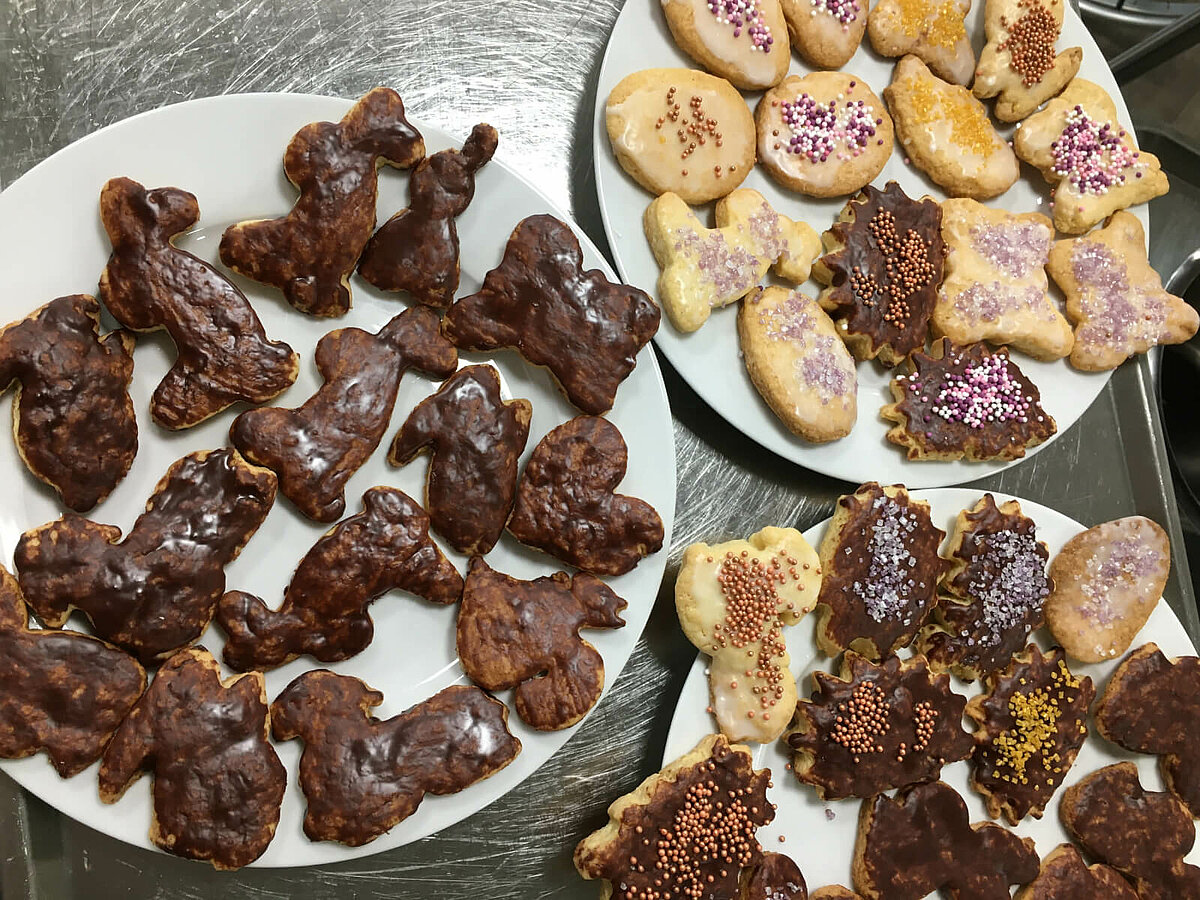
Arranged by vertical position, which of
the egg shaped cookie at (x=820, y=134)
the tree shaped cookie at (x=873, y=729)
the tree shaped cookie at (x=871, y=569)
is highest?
the egg shaped cookie at (x=820, y=134)

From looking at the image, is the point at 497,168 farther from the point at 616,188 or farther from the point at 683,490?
the point at 683,490

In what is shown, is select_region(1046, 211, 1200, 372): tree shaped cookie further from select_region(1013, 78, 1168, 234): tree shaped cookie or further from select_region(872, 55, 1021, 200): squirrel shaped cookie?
→ select_region(872, 55, 1021, 200): squirrel shaped cookie

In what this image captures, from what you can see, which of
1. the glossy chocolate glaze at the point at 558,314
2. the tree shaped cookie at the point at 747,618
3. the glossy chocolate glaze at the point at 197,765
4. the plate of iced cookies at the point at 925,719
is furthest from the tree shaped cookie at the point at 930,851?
the glossy chocolate glaze at the point at 197,765

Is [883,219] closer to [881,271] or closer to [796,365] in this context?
[881,271]

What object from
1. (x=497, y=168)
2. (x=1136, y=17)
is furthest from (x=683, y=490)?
(x=1136, y=17)

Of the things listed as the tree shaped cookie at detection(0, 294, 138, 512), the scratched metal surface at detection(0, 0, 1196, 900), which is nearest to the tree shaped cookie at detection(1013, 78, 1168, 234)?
the scratched metal surface at detection(0, 0, 1196, 900)

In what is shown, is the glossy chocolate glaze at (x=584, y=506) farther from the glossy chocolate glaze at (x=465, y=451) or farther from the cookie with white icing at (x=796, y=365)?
the cookie with white icing at (x=796, y=365)

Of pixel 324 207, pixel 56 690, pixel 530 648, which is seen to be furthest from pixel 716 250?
pixel 56 690
